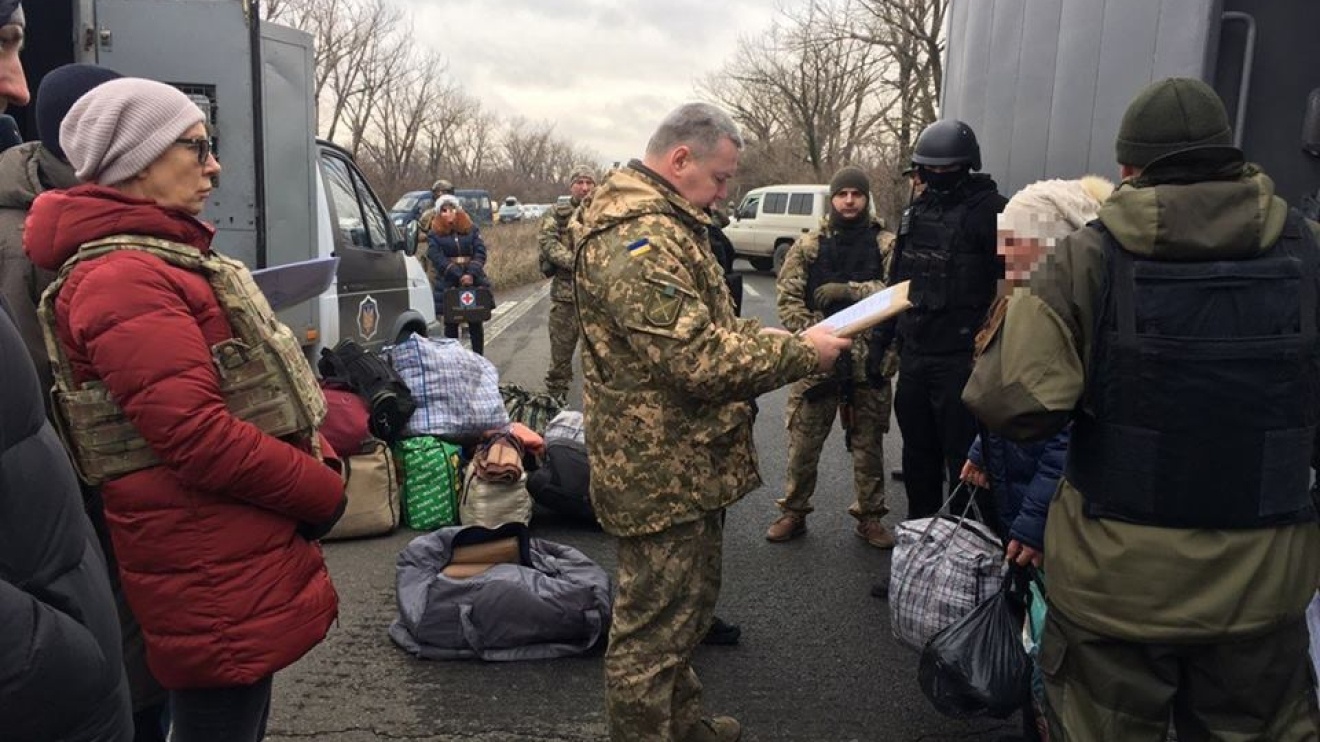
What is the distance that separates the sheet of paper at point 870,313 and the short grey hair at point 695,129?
62 cm

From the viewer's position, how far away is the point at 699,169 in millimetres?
2703

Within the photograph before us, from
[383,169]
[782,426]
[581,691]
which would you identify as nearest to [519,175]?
[383,169]

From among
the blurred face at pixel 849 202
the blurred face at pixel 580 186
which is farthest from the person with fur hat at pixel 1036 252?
the blurred face at pixel 580 186

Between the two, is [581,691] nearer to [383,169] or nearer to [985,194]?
[985,194]

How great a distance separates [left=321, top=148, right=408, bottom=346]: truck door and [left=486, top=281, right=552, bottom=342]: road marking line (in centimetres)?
545

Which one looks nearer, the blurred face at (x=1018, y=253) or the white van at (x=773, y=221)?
the blurred face at (x=1018, y=253)

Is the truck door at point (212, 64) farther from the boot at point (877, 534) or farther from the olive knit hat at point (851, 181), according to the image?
the boot at point (877, 534)

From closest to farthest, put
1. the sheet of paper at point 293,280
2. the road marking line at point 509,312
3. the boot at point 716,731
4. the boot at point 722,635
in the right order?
the boot at point 716,731 < the sheet of paper at point 293,280 < the boot at point 722,635 < the road marking line at point 509,312

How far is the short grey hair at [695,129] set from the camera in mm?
2680

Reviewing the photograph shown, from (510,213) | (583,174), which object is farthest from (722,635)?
(510,213)

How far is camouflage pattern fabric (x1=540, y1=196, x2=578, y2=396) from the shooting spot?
853 centimetres

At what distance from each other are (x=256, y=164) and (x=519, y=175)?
6569 centimetres

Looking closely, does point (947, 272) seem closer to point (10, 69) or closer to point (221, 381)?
point (221, 381)

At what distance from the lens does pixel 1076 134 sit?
357cm
